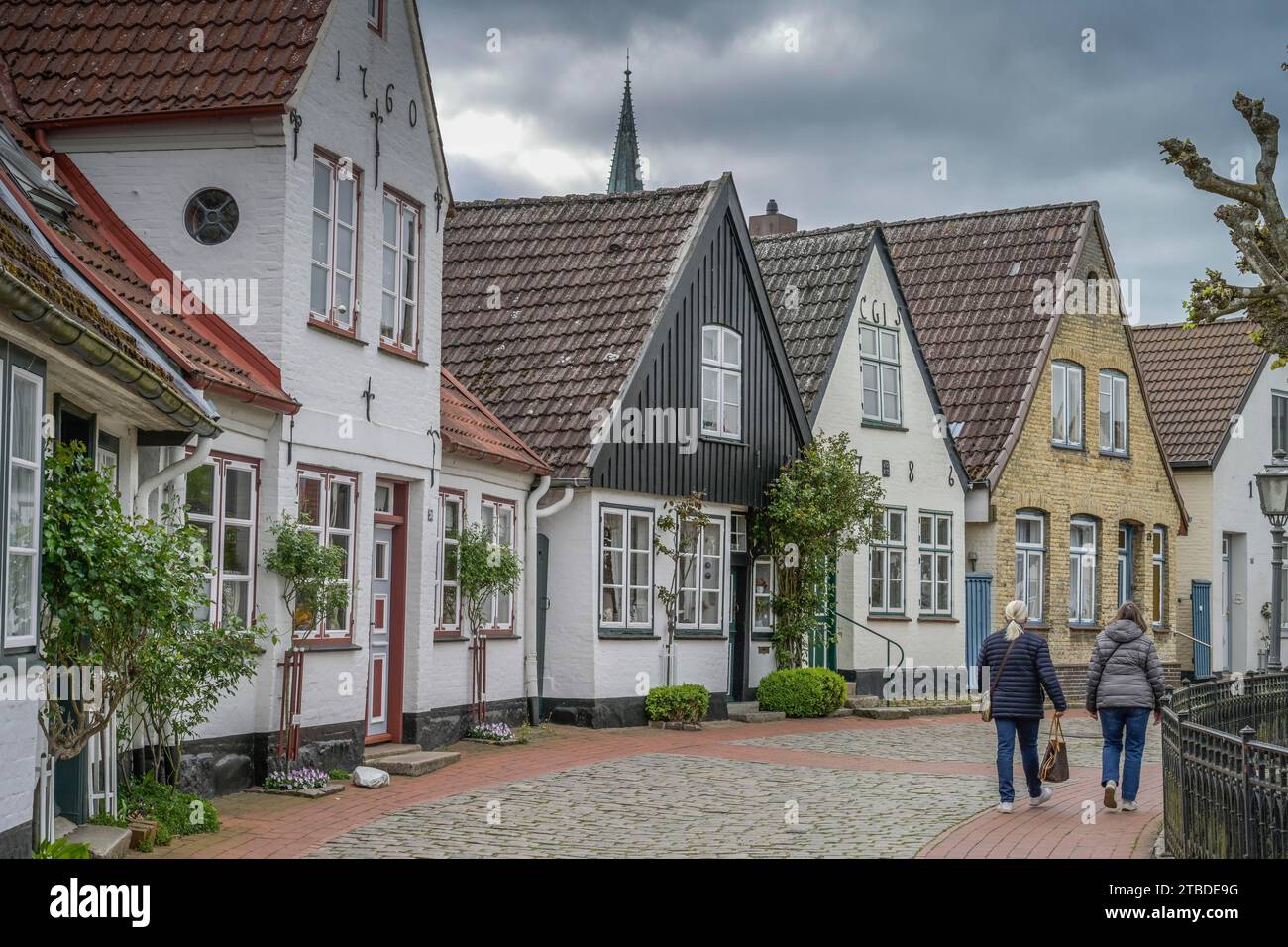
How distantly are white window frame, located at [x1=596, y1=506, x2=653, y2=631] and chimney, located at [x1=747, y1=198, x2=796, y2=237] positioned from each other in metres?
13.5

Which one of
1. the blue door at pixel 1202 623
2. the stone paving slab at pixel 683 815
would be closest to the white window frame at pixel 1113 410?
the blue door at pixel 1202 623

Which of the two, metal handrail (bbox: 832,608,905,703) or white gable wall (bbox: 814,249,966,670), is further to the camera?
white gable wall (bbox: 814,249,966,670)

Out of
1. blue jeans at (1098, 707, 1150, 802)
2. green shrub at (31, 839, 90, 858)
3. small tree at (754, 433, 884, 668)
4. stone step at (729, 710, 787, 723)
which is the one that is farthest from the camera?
small tree at (754, 433, 884, 668)

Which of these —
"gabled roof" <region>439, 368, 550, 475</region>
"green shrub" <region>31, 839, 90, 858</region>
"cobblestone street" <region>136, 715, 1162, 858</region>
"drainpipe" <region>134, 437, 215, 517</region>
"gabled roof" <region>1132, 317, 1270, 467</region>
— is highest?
"gabled roof" <region>1132, 317, 1270, 467</region>

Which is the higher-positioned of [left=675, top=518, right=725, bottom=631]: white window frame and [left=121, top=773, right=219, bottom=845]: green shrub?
[left=675, top=518, right=725, bottom=631]: white window frame

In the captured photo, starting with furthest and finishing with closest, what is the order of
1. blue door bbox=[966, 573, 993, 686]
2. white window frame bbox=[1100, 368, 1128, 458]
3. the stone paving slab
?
white window frame bbox=[1100, 368, 1128, 458] → blue door bbox=[966, 573, 993, 686] → the stone paving slab

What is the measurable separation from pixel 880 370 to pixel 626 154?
3512 centimetres

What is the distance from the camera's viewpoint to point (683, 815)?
1402 cm

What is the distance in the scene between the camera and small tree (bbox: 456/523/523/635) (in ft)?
65.0

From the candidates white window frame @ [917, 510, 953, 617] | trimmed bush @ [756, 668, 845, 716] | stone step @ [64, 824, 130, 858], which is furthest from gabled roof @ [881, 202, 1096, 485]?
stone step @ [64, 824, 130, 858]

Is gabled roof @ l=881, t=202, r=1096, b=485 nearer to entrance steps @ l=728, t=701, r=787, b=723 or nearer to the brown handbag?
entrance steps @ l=728, t=701, r=787, b=723

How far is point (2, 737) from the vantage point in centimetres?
966

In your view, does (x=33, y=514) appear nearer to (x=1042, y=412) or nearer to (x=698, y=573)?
(x=698, y=573)

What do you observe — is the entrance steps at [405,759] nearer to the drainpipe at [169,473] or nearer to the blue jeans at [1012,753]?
the drainpipe at [169,473]
